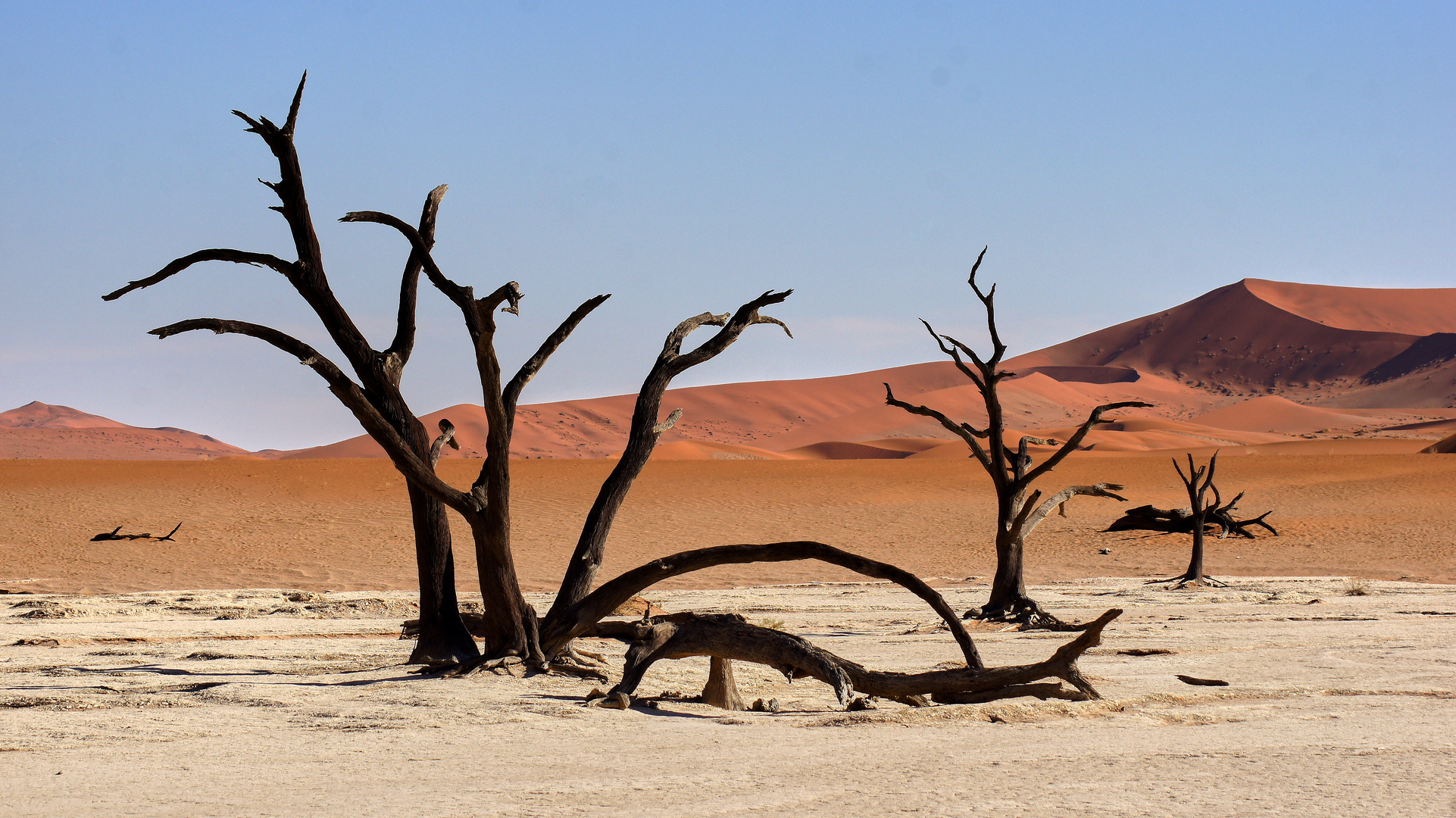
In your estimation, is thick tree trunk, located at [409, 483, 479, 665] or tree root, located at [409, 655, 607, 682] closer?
tree root, located at [409, 655, 607, 682]

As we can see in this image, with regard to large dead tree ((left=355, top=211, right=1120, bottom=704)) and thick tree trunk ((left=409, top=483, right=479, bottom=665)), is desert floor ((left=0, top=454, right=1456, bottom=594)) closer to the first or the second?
thick tree trunk ((left=409, top=483, right=479, bottom=665))

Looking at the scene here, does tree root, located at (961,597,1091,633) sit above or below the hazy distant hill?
below

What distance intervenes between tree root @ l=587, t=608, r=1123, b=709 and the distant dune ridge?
171 ft

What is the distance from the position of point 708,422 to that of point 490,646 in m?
89.1

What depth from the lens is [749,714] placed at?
610 centimetres

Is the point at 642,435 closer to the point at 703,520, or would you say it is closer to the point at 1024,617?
the point at 1024,617

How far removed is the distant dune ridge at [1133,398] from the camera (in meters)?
75.4

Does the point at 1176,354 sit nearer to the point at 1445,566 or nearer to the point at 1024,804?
the point at 1445,566

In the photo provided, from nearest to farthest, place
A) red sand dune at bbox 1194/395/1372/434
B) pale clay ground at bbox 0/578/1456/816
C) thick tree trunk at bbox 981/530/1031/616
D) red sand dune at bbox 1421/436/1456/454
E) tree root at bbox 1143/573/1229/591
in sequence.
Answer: pale clay ground at bbox 0/578/1456/816 → thick tree trunk at bbox 981/530/1031/616 → tree root at bbox 1143/573/1229/591 → red sand dune at bbox 1421/436/1456/454 → red sand dune at bbox 1194/395/1372/434

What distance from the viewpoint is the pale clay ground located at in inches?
161

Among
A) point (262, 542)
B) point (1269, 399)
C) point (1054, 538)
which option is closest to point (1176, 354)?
point (1269, 399)

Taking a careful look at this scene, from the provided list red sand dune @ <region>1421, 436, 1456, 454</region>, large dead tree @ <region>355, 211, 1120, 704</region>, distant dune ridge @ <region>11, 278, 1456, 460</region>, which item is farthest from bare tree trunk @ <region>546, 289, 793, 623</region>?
distant dune ridge @ <region>11, 278, 1456, 460</region>

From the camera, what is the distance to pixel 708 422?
96.7 meters

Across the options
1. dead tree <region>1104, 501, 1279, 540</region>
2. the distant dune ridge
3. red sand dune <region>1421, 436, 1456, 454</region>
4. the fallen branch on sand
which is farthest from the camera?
the distant dune ridge
